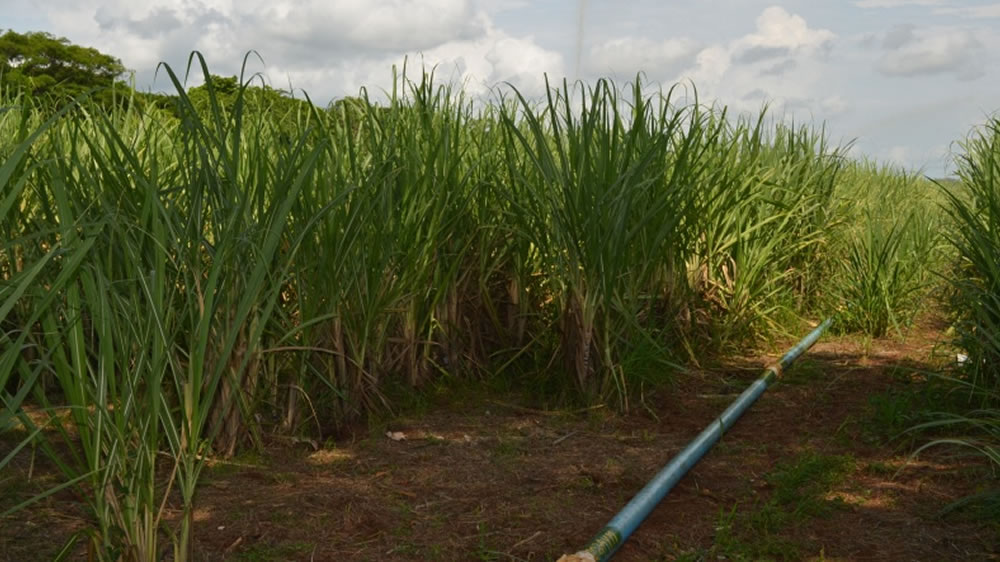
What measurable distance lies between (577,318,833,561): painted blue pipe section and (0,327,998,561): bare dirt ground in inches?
2.2

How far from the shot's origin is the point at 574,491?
3.01 metres

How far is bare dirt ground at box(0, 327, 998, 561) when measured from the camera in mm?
2602

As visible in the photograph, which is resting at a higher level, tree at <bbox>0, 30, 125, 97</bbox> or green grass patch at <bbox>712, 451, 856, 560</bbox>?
tree at <bbox>0, 30, 125, 97</bbox>

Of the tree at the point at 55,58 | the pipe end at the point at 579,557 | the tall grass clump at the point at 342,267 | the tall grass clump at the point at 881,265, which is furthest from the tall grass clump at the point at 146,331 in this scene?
the tree at the point at 55,58

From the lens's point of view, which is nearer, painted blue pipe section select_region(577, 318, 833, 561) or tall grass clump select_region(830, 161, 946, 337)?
painted blue pipe section select_region(577, 318, 833, 561)

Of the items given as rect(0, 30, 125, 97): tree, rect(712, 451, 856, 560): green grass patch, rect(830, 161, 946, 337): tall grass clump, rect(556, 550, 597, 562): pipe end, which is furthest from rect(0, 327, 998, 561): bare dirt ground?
rect(0, 30, 125, 97): tree

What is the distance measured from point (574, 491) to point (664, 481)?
28 cm

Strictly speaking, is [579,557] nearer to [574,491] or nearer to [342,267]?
[574,491]

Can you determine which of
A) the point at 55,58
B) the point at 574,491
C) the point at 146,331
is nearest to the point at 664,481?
the point at 574,491

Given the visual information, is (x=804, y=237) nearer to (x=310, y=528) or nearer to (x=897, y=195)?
(x=897, y=195)

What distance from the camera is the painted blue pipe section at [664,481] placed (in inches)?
98.0

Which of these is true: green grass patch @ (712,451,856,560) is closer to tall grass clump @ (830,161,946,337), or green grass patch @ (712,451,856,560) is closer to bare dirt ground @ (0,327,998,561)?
bare dirt ground @ (0,327,998,561)

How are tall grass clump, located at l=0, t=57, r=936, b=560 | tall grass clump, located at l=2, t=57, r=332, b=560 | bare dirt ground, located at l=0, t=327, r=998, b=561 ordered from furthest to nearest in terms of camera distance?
bare dirt ground, located at l=0, t=327, r=998, b=561 → tall grass clump, located at l=0, t=57, r=936, b=560 → tall grass clump, located at l=2, t=57, r=332, b=560

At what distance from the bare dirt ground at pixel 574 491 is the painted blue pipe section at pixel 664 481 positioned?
6 cm
